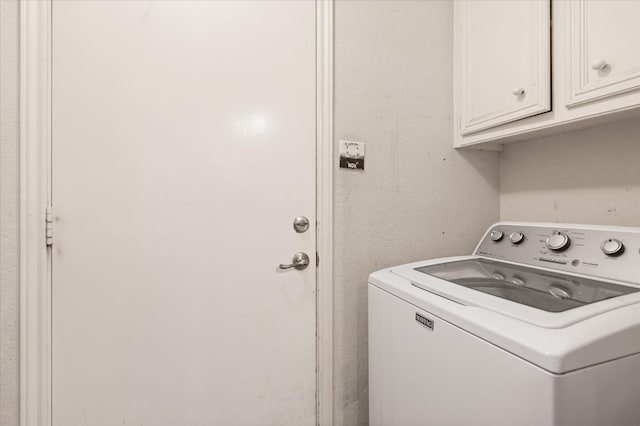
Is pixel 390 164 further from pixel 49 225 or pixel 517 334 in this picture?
pixel 49 225

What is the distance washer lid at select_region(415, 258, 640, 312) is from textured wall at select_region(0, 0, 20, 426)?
4.16ft

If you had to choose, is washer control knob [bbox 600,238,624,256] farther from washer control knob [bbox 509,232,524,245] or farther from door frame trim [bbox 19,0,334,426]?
door frame trim [bbox 19,0,334,426]

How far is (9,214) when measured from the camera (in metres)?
0.87

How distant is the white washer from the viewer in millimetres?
517

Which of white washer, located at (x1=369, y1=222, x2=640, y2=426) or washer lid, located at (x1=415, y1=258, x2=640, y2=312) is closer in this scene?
white washer, located at (x1=369, y1=222, x2=640, y2=426)

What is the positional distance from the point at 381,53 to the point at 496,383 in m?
1.25

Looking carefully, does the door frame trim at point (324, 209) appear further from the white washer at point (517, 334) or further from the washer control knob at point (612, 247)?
the washer control knob at point (612, 247)

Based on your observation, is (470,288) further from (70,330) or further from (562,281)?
(70,330)

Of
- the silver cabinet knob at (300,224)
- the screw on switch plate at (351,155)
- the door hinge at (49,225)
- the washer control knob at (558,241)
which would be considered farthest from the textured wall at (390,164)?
the door hinge at (49,225)

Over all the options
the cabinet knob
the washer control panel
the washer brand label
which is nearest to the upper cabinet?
the cabinet knob

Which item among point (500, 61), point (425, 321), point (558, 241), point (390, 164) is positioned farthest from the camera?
point (390, 164)

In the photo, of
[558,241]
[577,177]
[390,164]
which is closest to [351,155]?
[390,164]

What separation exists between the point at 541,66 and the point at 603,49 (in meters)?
0.17

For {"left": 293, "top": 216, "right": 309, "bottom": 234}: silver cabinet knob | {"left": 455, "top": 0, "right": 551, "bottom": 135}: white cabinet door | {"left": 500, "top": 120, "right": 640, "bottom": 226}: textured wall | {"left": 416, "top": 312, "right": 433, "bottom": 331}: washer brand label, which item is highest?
Result: {"left": 455, "top": 0, "right": 551, "bottom": 135}: white cabinet door
